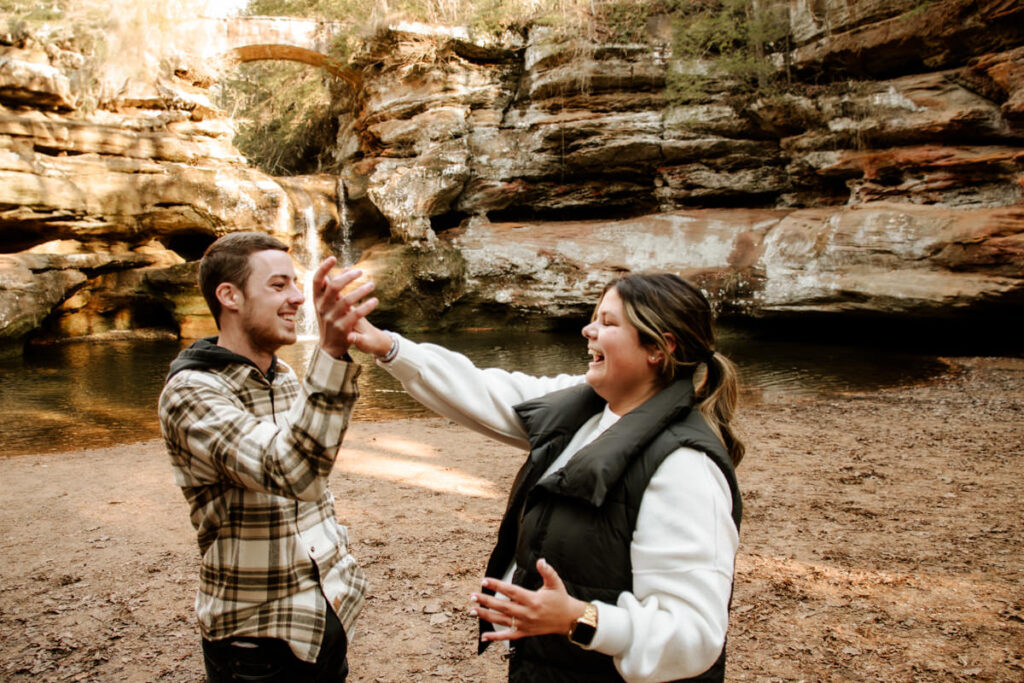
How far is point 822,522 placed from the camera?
453 cm

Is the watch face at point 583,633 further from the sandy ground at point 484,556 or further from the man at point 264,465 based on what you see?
the sandy ground at point 484,556

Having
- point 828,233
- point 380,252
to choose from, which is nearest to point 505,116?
point 380,252

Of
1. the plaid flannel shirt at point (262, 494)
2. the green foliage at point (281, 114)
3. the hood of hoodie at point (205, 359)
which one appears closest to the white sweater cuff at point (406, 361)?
the plaid flannel shirt at point (262, 494)

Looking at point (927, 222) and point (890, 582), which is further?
point (927, 222)

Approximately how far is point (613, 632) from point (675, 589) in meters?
0.14

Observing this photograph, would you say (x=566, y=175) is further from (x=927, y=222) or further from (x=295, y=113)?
(x=295, y=113)

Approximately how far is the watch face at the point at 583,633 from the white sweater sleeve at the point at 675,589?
0.04ft

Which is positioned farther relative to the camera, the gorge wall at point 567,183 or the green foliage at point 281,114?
the green foliage at point 281,114

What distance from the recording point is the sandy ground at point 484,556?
3018 millimetres

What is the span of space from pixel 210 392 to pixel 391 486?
414 centimetres

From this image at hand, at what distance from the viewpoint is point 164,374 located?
11.3 m

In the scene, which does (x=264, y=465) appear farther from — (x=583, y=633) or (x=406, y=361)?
(x=583, y=633)

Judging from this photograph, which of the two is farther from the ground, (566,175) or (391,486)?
(566,175)

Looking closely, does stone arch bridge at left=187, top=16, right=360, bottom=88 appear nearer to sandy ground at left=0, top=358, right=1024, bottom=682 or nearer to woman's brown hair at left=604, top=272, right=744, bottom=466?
sandy ground at left=0, top=358, right=1024, bottom=682
